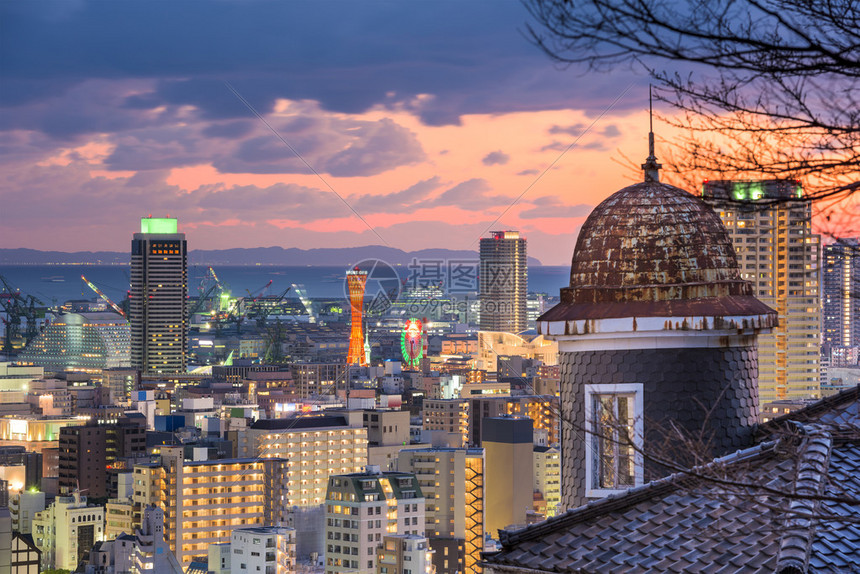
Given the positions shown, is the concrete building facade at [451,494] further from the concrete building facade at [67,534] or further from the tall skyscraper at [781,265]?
the concrete building facade at [67,534]

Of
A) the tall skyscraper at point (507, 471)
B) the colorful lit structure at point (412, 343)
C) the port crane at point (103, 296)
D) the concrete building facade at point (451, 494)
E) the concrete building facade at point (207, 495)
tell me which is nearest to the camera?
the concrete building facade at point (451, 494)

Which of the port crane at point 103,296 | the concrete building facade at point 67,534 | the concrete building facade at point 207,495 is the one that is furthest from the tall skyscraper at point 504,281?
the concrete building facade at point 67,534

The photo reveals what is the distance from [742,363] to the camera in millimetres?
6199

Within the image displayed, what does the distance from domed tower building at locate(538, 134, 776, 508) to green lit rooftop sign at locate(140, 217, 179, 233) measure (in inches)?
5804

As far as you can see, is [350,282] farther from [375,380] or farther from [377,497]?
[377,497]

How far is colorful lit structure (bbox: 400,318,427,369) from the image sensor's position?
431 ft

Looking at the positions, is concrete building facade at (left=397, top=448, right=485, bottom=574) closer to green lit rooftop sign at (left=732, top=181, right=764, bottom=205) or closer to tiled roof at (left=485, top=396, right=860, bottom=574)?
tiled roof at (left=485, top=396, right=860, bottom=574)

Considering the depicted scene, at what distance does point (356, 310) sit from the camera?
362ft

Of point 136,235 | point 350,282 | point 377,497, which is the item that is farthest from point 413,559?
point 136,235

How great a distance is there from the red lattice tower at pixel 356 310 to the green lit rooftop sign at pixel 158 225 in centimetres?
3731

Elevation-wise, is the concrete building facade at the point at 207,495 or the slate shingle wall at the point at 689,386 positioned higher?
the slate shingle wall at the point at 689,386

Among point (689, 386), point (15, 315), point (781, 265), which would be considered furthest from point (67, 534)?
point (15, 315)

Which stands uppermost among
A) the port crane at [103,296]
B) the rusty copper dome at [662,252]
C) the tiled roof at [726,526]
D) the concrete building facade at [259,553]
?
the port crane at [103,296]

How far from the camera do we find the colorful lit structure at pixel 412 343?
5171 inches
